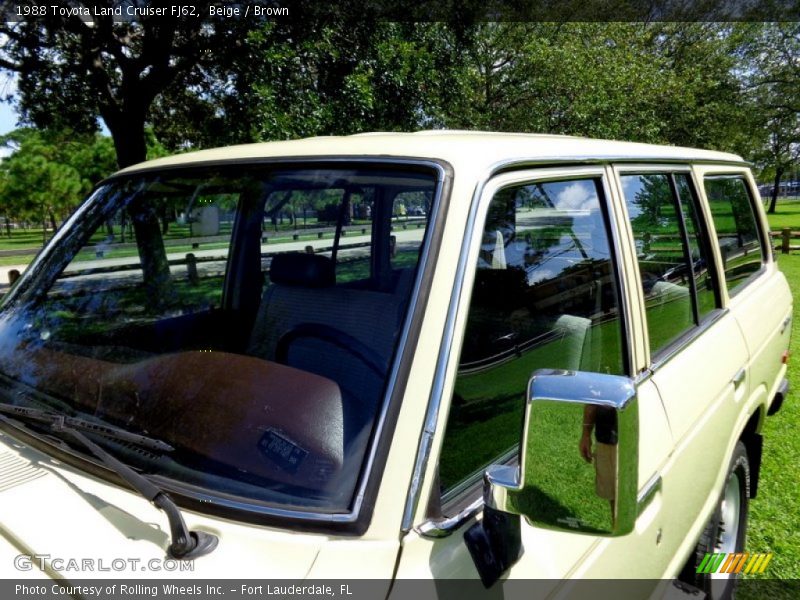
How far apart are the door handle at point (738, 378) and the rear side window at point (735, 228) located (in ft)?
1.32

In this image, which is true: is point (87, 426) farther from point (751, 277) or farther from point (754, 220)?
point (754, 220)

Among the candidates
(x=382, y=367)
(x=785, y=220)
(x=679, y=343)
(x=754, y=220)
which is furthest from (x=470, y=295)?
(x=785, y=220)

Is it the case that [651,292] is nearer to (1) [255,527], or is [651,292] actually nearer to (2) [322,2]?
(1) [255,527]

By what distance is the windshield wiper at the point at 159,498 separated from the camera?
3.74 ft

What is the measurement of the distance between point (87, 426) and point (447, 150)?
3.56 ft

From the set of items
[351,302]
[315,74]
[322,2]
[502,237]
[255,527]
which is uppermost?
[322,2]

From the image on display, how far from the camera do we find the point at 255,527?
1195 mm

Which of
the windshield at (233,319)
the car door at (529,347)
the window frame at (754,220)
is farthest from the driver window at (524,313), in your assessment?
the window frame at (754,220)

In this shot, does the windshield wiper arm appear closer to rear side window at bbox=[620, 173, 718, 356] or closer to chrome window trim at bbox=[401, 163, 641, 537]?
chrome window trim at bbox=[401, 163, 641, 537]

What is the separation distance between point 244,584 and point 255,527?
0.40ft

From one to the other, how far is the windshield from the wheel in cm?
171

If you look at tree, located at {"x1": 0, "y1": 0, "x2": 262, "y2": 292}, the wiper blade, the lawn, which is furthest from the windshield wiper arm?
tree, located at {"x1": 0, "y1": 0, "x2": 262, "y2": 292}

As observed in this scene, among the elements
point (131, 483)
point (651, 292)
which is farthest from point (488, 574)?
point (651, 292)

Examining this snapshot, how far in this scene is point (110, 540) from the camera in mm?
1199
